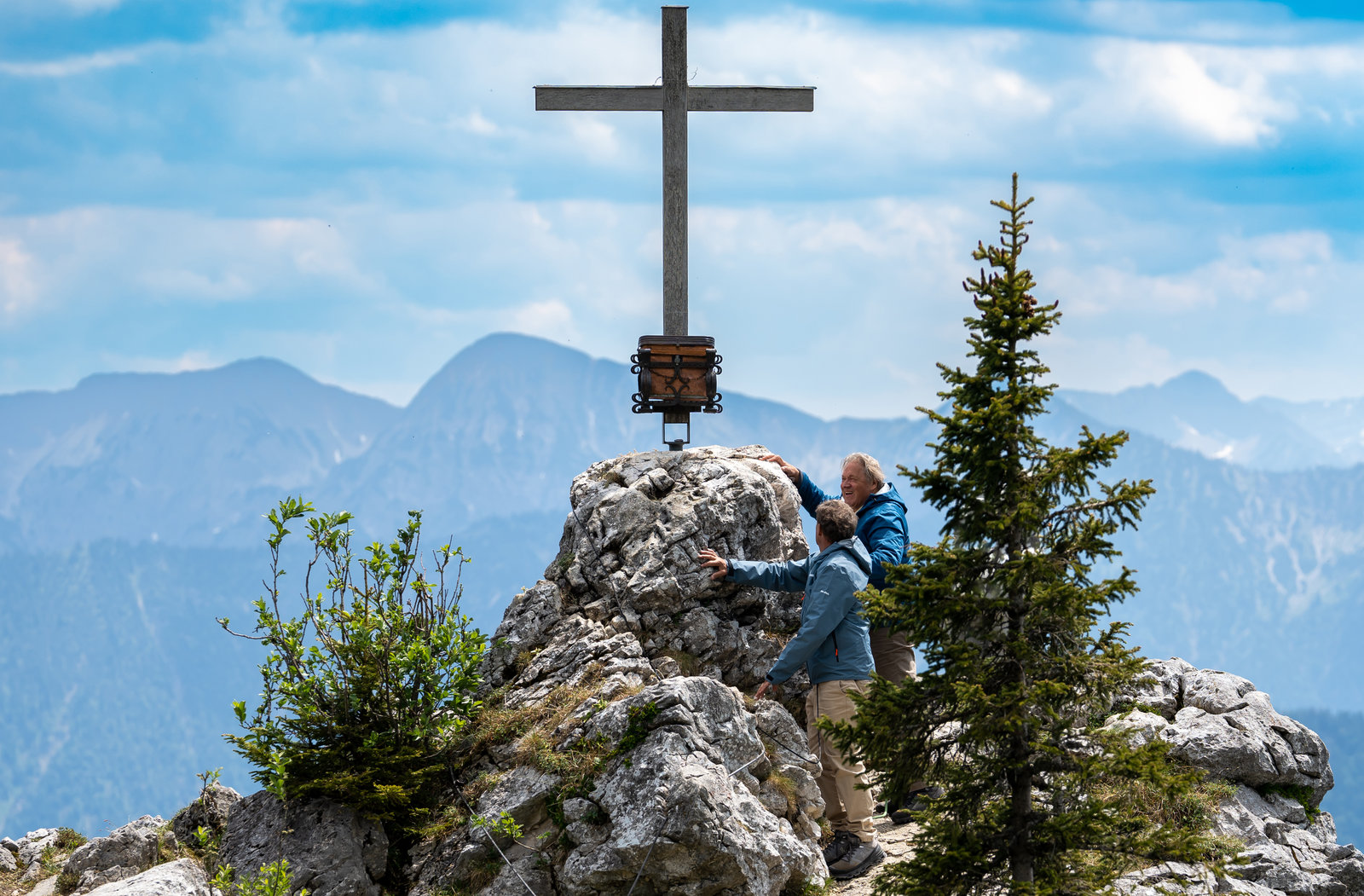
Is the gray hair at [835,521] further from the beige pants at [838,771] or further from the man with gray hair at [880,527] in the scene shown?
the beige pants at [838,771]

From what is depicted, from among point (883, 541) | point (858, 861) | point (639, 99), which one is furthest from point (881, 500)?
point (639, 99)

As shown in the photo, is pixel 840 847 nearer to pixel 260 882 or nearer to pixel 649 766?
pixel 649 766

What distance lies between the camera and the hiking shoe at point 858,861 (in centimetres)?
1124

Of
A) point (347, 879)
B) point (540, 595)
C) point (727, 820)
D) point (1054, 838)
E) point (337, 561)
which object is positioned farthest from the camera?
point (540, 595)

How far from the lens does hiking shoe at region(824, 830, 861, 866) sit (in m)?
11.4

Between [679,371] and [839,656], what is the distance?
515cm

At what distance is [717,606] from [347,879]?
4.79 m

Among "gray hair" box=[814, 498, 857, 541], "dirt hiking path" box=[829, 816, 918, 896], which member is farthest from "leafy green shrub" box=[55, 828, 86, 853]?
"gray hair" box=[814, 498, 857, 541]

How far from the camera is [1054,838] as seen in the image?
28.5 ft

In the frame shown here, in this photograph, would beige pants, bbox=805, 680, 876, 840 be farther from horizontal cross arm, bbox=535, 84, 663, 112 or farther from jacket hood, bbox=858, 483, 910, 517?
horizontal cross arm, bbox=535, 84, 663, 112

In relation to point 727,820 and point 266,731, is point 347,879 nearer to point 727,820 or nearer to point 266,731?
point 266,731

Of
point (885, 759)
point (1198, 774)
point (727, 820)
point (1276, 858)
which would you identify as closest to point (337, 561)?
point (727, 820)

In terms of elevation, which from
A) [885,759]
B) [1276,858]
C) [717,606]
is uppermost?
[717,606]

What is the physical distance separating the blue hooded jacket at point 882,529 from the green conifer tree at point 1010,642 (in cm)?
284
